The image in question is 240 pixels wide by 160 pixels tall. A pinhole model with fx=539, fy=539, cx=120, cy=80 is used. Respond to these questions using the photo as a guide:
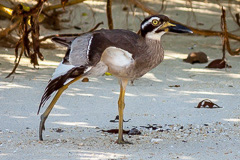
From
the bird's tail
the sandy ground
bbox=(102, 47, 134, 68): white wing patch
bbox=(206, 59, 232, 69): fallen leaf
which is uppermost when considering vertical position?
bbox=(102, 47, 134, 68): white wing patch

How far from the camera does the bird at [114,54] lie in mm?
3588

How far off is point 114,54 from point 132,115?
46.5 inches

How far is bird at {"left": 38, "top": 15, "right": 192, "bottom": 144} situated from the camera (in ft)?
11.8

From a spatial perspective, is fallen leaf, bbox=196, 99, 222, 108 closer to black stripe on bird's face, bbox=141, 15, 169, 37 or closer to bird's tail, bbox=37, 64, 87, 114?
black stripe on bird's face, bbox=141, 15, 169, 37

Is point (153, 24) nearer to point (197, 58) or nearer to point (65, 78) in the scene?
point (65, 78)

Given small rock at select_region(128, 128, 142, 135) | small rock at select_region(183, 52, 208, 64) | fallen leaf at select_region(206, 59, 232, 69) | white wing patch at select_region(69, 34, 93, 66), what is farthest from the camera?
small rock at select_region(183, 52, 208, 64)

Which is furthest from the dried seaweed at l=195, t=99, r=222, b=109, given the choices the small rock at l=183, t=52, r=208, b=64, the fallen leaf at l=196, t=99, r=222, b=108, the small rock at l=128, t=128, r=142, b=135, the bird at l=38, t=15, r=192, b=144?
the small rock at l=183, t=52, r=208, b=64

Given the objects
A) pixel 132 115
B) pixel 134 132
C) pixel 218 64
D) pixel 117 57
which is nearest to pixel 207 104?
pixel 132 115

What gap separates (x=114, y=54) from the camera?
362cm

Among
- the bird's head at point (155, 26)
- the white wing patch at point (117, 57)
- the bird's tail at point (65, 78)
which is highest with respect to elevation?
the bird's head at point (155, 26)

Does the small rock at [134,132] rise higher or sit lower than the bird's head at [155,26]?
lower

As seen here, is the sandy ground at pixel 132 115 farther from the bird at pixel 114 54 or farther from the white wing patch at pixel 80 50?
the white wing patch at pixel 80 50

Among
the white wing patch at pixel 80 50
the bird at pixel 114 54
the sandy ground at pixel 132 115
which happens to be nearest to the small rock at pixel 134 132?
the sandy ground at pixel 132 115

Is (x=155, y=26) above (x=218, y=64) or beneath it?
above
